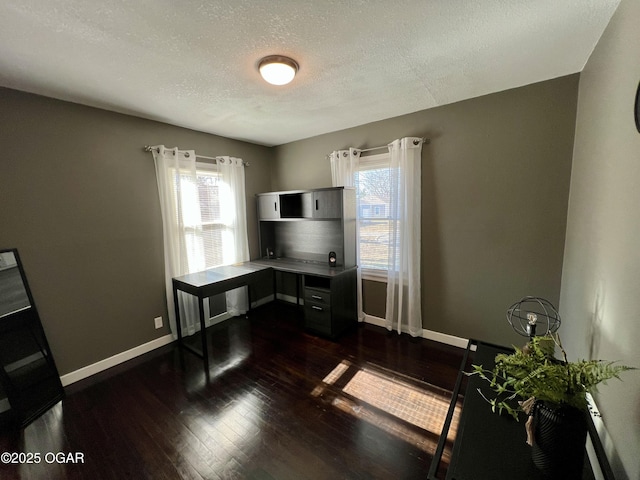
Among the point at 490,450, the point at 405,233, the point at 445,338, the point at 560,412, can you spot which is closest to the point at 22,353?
the point at 490,450

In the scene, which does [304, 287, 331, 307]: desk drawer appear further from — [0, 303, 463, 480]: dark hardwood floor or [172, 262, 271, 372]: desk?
[172, 262, 271, 372]: desk

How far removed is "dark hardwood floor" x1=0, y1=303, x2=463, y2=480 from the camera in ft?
5.07

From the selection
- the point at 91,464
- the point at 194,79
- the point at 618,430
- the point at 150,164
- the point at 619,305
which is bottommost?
the point at 91,464

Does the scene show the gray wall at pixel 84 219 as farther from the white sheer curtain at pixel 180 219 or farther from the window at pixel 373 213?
the window at pixel 373 213

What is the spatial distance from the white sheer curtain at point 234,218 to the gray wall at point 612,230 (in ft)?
11.2

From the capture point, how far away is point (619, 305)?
3.80 feet

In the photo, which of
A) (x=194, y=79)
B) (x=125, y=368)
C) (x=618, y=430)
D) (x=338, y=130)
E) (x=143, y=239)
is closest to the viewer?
(x=618, y=430)

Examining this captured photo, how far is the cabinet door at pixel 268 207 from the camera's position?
3.65m

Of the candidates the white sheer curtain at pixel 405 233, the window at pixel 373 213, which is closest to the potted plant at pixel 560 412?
the white sheer curtain at pixel 405 233

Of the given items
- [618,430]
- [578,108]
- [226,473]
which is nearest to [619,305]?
[618,430]

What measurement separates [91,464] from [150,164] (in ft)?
8.23

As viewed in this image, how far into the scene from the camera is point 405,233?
2.86 m

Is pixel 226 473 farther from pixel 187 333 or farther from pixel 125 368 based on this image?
pixel 187 333

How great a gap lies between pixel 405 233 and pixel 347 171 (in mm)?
1046
